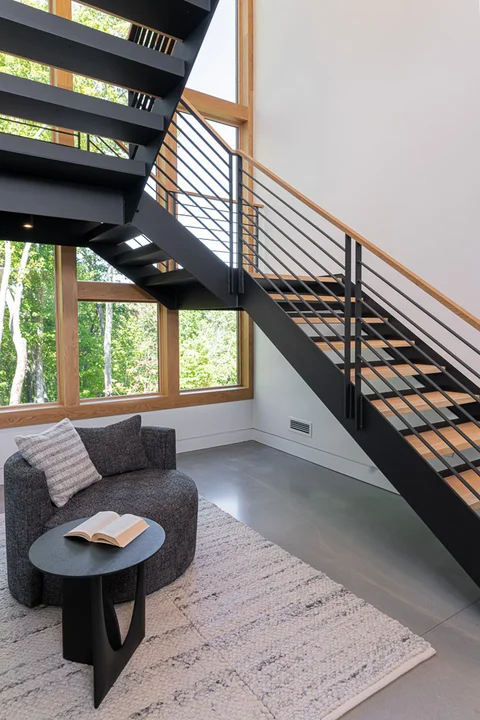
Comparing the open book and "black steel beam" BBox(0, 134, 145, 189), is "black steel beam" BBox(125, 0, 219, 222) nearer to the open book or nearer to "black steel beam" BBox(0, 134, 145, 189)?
"black steel beam" BBox(0, 134, 145, 189)

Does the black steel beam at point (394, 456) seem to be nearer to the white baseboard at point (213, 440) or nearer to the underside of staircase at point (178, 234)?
the underside of staircase at point (178, 234)

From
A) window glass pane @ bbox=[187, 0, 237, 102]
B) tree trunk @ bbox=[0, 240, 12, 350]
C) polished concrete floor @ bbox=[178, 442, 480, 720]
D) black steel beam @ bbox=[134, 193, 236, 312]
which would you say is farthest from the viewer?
window glass pane @ bbox=[187, 0, 237, 102]

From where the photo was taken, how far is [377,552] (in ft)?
8.96

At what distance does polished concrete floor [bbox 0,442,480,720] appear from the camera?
170 cm

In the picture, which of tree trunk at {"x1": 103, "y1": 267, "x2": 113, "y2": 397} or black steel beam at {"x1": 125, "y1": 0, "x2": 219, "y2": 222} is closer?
black steel beam at {"x1": 125, "y1": 0, "x2": 219, "y2": 222}

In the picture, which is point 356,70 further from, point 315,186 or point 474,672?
point 474,672

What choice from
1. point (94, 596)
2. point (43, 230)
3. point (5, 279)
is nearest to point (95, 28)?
→ point (43, 230)

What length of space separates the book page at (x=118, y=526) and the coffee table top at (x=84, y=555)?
46 millimetres

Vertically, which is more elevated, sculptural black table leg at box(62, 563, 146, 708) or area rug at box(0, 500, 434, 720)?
sculptural black table leg at box(62, 563, 146, 708)

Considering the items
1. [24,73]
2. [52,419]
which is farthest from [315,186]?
[52,419]

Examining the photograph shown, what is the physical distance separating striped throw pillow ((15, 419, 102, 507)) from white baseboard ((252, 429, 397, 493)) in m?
2.28

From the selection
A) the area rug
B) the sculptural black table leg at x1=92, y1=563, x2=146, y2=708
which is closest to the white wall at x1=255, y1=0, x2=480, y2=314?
the area rug

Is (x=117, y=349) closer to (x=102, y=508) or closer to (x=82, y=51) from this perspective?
(x=102, y=508)

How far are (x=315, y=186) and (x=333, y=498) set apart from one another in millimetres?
2747
